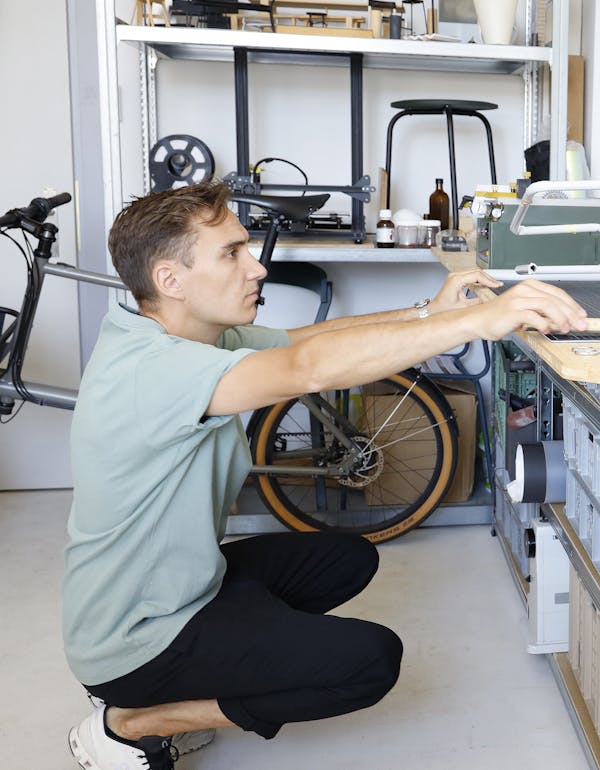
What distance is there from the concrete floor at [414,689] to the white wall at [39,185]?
697 mm

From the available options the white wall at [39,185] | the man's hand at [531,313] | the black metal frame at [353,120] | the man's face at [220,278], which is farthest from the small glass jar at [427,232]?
the man's hand at [531,313]

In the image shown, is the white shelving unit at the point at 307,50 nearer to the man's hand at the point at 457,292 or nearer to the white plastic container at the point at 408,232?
the white plastic container at the point at 408,232

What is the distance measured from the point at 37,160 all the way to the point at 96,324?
63 centimetres

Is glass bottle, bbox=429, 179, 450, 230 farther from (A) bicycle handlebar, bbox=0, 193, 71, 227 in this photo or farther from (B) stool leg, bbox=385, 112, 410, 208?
(A) bicycle handlebar, bbox=0, 193, 71, 227

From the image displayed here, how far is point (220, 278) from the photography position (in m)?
1.54

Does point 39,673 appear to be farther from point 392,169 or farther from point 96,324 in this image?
point 392,169

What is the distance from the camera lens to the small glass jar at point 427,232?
2.95m

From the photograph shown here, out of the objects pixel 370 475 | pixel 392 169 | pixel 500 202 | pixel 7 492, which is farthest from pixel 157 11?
pixel 7 492

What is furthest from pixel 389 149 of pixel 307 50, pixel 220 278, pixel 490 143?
pixel 220 278

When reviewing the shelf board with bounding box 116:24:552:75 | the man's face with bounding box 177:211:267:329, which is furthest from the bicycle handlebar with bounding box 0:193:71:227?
the man's face with bounding box 177:211:267:329

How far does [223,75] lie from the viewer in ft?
11.1

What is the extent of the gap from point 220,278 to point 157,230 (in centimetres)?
13

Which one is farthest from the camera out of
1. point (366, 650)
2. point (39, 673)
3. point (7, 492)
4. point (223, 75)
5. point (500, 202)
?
point (7, 492)

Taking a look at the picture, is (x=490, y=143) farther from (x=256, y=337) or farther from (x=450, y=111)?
(x=256, y=337)
